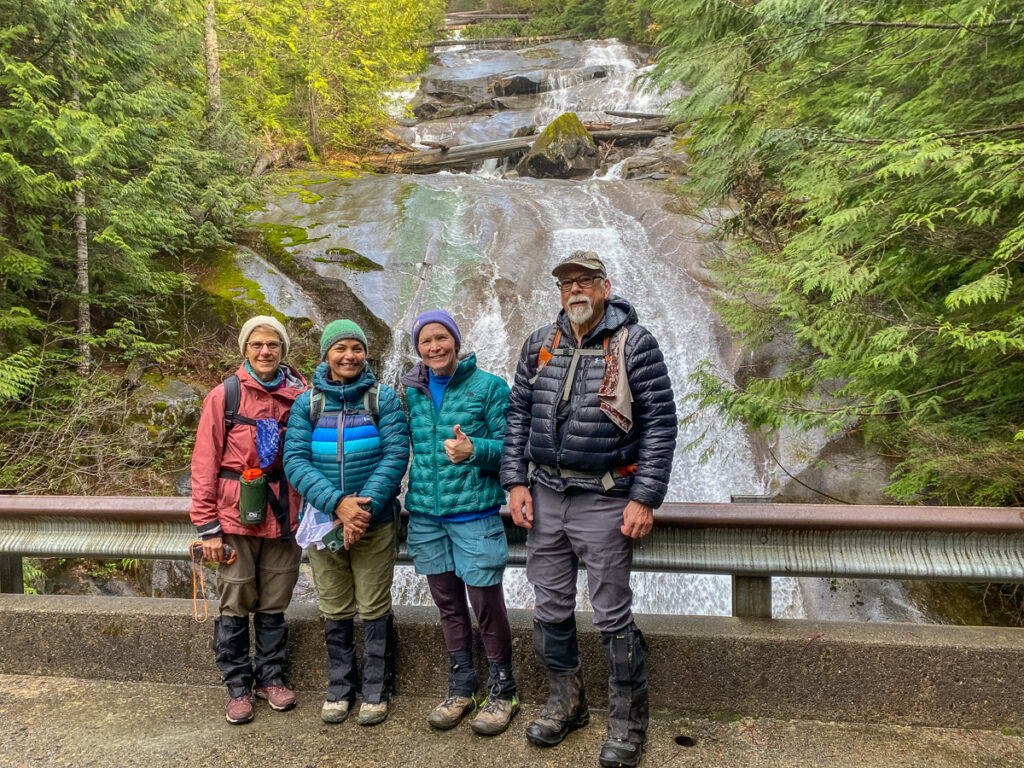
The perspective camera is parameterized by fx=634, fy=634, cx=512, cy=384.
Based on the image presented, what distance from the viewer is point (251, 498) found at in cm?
316

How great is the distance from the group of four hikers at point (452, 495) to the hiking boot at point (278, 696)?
0.01m

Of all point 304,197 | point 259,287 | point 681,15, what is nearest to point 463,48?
point 304,197

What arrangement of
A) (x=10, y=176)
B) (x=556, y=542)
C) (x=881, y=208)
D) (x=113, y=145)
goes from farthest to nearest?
(x=113, y=145) < (x=10, y=176) < (x=881, y=208) < (x=556, y=542)

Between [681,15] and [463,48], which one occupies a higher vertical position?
[463,48]

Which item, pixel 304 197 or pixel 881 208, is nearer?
pixel 881 208

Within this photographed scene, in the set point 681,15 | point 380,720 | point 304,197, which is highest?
point 304,197

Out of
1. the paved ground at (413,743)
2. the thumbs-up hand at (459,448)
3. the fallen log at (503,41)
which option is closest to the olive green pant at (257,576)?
the paved ground at (413,743)

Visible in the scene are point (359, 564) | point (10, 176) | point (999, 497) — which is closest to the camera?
point (359, 564)

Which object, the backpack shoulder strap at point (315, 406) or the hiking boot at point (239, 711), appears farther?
the backpack shoulder strap at point (315, 406)

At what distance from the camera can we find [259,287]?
11008 mm

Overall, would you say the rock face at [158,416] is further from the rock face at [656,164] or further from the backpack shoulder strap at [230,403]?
the rock face at [656,164]

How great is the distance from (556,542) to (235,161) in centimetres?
1413

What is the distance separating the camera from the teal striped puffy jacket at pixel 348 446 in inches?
122

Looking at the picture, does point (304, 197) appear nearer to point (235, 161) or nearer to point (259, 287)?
point (235, 161)
